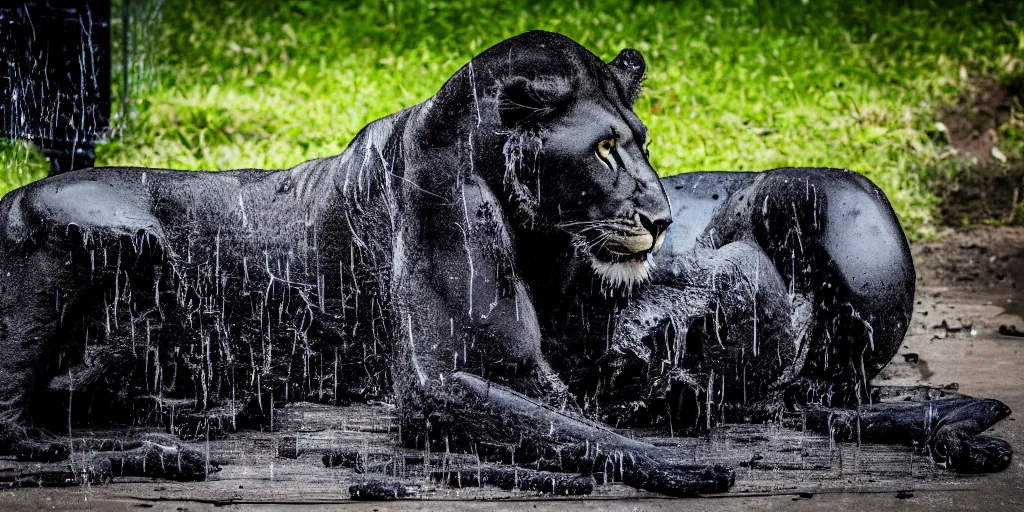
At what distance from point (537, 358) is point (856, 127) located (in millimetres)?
9011

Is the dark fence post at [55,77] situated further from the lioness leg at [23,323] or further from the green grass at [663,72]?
the green grass at [663,72]

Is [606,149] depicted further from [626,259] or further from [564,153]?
[626,259]

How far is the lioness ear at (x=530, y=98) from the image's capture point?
195 inches

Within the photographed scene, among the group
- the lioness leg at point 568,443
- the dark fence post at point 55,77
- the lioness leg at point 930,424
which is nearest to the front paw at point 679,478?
the lioness leg at point 568,443

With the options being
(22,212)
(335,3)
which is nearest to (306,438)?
(22,212)

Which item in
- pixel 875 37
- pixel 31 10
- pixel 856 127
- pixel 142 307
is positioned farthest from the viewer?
pixel 875 37

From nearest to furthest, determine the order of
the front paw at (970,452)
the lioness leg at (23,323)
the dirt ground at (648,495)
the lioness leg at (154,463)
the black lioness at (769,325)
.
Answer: the dirt ground at (648,495) < the lioness leg at (154,463) < the front paw at (970,452) < the lioness leg at (23,323) < the black lioness at (769,325)

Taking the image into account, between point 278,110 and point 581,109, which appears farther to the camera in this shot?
point 278,110

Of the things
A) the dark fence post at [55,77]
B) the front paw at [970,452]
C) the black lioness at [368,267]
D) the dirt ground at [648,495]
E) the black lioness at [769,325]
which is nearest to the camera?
the dirt ground at [648,495]

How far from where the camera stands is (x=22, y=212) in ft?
17.3

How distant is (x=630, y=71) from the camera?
531cm

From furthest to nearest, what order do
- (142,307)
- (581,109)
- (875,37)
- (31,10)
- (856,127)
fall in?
(875,37)
(856,127)
(31,10)
(142,307)
(581,109)

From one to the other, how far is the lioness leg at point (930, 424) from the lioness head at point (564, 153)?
112cm

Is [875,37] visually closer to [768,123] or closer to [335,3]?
[768,123]
